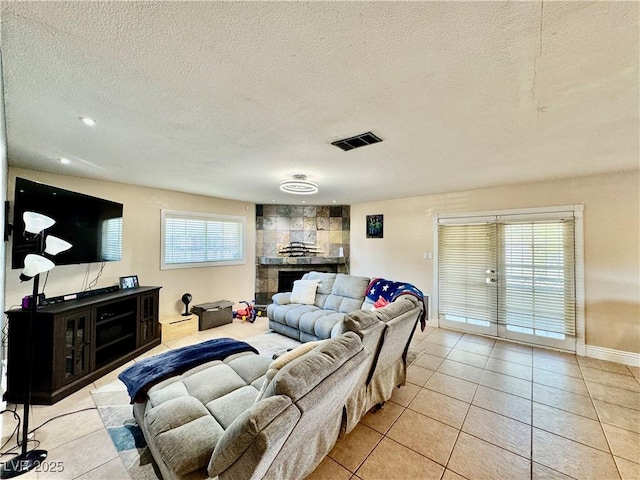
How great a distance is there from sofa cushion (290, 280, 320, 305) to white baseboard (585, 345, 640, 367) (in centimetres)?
383

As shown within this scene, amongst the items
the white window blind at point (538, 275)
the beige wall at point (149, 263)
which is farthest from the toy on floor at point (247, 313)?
the white window blind at point (538, 275)

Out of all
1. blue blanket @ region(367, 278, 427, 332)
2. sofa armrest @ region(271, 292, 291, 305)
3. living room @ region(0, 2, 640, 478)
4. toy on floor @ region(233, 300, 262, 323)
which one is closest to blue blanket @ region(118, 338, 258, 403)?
living room @ region(0, 2, 640, 478)

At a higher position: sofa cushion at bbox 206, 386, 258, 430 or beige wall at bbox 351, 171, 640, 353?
beige wall at bbox 351, 171, 640, 353

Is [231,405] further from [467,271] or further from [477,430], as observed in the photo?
[467,271]

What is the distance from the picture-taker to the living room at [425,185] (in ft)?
4.84

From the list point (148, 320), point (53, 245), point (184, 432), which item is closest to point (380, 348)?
point (184, 432)

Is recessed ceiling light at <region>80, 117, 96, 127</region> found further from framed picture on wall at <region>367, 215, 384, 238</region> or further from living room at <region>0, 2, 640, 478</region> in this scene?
framed picture on wall at <region>367, 215, 384, 238</region>

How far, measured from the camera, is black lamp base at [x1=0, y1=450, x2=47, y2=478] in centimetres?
158

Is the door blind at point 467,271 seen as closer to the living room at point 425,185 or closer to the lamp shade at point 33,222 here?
the living room at point 425,185

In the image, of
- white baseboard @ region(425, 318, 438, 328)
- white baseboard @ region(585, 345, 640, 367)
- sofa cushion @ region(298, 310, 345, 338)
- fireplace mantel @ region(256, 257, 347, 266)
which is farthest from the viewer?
fireplace mantel @ region(256, 257, 347, 266)

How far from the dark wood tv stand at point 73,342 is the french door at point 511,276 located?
4852 mm

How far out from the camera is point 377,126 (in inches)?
76.4

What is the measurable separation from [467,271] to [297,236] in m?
3.49

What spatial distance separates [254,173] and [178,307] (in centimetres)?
293
